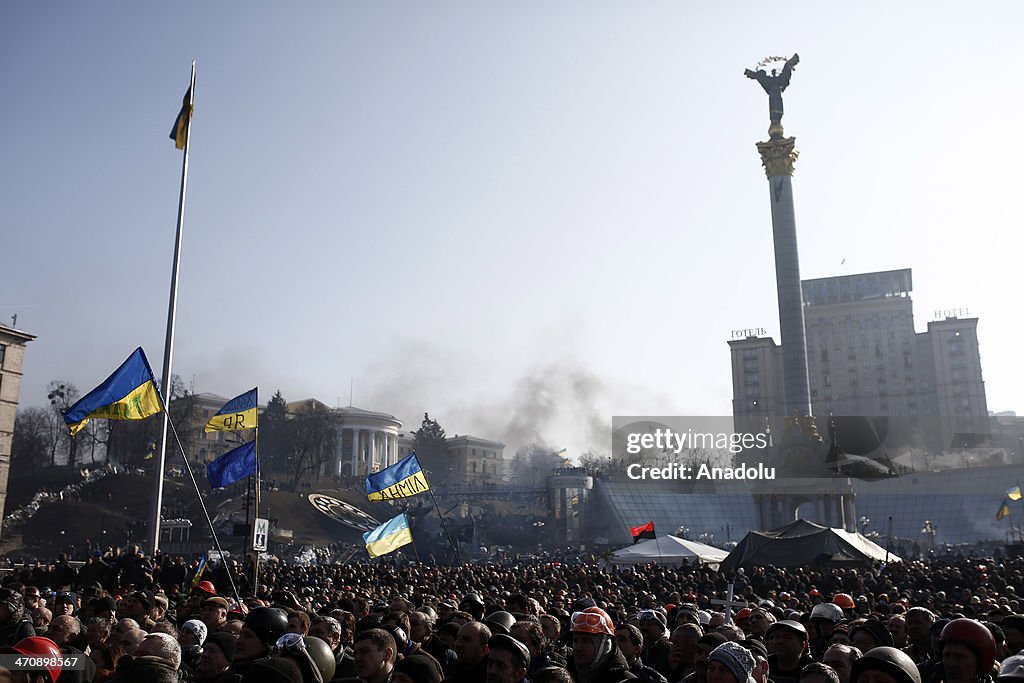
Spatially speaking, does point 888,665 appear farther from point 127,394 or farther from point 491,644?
point 127,394

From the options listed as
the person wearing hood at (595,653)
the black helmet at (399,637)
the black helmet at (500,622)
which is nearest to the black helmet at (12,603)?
the black helmet at (399,637)

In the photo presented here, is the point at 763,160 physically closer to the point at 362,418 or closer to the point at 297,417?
the point at 297,417

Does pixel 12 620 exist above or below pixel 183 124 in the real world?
below

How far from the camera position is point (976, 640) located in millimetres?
5270

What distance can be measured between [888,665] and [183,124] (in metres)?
23.8

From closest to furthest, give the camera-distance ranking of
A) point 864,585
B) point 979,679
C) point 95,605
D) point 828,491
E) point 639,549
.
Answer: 1. point 979,679
2. point 95,605
3. point 864,585
4. point 639,549
5. point 828,491

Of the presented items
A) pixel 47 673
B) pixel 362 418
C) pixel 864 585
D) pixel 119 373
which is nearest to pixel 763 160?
pixel 864 585

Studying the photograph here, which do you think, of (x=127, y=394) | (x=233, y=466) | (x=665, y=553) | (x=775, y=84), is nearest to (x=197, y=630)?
(x=127, y=394)

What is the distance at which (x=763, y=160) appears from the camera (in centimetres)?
6431

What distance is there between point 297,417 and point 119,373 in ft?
293

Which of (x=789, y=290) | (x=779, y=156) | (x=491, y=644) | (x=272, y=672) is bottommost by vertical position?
(x=491, y=644)

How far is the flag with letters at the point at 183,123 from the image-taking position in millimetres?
23734

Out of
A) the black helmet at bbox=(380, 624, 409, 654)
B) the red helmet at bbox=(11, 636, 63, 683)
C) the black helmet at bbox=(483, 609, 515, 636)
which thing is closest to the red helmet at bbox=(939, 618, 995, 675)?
the black helmet at bbox=(483, 609, 515, 636)

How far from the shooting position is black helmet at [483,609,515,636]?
7.35 m
